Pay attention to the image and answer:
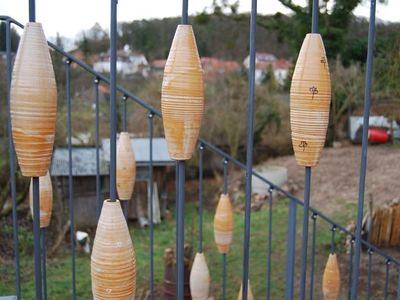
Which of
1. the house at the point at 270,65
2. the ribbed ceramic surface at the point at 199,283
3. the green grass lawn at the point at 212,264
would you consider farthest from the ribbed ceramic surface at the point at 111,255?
the house at the point at 270,65

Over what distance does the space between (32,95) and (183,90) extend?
19 centimetres

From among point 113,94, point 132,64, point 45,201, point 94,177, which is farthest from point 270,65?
point 113,94

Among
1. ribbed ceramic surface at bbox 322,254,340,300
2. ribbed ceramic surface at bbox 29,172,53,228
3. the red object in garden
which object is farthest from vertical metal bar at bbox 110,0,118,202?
the red object in garden

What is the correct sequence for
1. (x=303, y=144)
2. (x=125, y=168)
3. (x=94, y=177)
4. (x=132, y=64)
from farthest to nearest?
(x=94, y=177), (x=132, y=64), (x=125, y=168), (x=303, y=144)

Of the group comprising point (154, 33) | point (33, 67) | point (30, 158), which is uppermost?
point (154, 33)

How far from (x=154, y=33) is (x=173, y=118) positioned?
401cm

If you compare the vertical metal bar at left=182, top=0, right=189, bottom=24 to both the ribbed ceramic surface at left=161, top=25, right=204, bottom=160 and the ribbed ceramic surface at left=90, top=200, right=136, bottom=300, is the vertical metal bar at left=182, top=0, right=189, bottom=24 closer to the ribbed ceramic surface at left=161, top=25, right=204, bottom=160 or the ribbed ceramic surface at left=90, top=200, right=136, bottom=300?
the ribbed ceramic surface at left=161, top=25, right=204, bottom=160

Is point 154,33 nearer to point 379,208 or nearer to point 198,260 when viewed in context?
point 379,208

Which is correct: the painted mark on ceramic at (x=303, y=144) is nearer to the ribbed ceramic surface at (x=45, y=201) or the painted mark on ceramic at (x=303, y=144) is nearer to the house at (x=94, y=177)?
the ribbed ceramic surface at (x=45, y=201)

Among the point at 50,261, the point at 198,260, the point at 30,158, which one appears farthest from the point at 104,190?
the point at 30,158

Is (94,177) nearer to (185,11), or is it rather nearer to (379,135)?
(379,135)

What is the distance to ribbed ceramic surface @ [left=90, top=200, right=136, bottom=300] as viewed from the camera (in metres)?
0.56

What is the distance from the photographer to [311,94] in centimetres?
61

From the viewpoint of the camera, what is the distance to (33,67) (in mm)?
528
